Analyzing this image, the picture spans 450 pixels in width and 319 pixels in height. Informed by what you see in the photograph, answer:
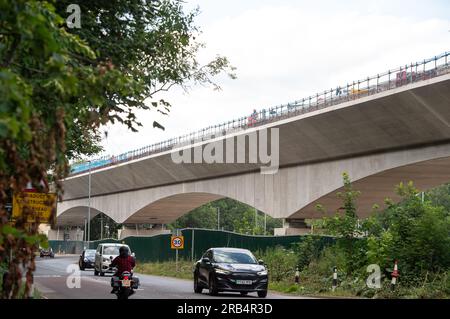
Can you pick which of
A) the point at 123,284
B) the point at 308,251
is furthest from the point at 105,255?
the point at 123,284

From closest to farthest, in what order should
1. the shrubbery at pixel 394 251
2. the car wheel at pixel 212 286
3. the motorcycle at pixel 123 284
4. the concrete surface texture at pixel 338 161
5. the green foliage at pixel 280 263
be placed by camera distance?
the motorcycle at pixel 123 284
the shrubbery at pixel 394 251
the car wheel at pixel 212 286
the green foliage at pixel 280 263
the concrete surface texture at pixel 338 161

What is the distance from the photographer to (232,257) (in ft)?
76.3

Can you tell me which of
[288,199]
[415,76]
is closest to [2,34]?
[415,76]

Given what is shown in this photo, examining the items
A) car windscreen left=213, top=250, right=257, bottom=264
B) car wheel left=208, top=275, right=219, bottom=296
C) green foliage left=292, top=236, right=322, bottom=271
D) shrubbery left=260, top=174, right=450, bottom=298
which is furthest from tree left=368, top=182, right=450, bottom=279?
green foliage left=292, top=236, right=322, bottom=271

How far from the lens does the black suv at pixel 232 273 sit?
71.9 ft

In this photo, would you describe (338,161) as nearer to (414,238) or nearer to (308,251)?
(308,251)

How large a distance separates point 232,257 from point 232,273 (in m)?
1.33

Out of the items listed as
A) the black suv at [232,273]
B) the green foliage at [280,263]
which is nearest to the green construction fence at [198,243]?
the green foliage at [280,263]

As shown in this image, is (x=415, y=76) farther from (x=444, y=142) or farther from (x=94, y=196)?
(x=94, y=196)

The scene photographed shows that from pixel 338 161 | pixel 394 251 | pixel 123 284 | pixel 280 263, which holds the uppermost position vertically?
pixel 338 161

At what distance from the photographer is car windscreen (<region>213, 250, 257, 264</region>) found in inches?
906

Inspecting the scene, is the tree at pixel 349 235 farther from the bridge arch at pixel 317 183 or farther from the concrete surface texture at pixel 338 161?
the bridge arch at pixel 317 183

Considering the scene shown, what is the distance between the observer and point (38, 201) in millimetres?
15492

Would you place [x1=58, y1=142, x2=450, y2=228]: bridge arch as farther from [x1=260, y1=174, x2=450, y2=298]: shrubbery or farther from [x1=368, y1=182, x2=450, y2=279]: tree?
[x1=368, y1=182, x2=450, y2=279]: tree
